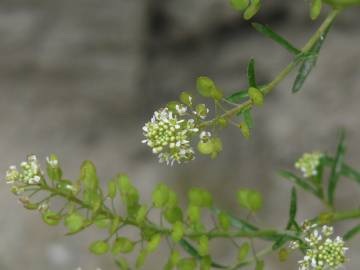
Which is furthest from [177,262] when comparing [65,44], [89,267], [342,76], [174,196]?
[65,44]

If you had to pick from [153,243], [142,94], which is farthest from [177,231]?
[142,94]

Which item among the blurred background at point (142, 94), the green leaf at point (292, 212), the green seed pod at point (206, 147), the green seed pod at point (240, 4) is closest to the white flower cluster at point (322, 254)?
the green leaf at point (292, 212)

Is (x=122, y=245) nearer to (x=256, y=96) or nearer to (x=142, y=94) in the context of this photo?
(x=256, y=96)

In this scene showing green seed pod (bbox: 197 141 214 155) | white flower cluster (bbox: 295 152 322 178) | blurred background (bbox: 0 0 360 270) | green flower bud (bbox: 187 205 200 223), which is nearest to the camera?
green seed pod (bbox: 197 141 214 155)

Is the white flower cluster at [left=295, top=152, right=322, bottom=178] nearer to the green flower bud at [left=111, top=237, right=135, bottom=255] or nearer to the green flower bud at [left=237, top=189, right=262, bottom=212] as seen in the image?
the green flower bud at [left=237, top=189, right=262, bottom=212]

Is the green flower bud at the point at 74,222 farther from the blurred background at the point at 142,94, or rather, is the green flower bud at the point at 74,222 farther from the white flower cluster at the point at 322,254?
the blurred background at the point at 142,94

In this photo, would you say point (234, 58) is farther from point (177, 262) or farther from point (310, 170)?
point (177, 262)

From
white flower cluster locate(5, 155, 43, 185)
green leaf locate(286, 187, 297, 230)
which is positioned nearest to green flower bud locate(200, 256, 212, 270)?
green leaf locate(286, 187, 297, 230)
